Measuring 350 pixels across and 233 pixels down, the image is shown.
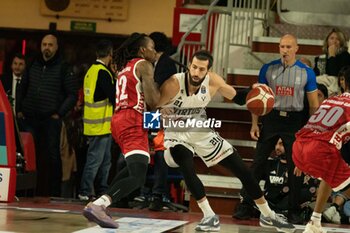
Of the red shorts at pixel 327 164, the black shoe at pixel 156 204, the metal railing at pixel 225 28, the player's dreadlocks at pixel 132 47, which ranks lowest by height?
the black shoe at pixel 156 204

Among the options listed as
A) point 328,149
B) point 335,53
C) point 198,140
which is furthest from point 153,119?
point 335,53

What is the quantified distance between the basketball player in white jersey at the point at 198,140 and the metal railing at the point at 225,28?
3213 mm

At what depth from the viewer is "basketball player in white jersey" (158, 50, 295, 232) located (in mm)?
8914

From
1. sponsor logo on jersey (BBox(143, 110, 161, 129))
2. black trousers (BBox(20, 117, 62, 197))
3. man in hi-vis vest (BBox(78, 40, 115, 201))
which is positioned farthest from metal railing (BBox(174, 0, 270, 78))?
sponsor logo on jersey (BBox(143, 110, 161, 129))

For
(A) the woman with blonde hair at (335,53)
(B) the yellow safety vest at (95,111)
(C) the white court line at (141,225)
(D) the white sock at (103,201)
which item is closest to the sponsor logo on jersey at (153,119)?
(C) the white court line at (141,225)

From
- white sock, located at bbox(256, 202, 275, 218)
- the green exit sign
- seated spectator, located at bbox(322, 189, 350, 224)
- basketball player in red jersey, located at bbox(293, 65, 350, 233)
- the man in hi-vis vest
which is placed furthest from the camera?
the green exit sign

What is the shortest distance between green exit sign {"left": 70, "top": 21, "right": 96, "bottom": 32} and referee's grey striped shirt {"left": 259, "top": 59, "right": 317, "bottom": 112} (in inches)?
245

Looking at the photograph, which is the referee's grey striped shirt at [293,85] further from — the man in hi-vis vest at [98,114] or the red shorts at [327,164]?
the man in hi-vis vest at [98,114]

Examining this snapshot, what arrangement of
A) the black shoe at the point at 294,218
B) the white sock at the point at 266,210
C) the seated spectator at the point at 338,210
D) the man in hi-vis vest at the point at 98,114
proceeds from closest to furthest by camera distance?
the white sock at the point at 266,210 < the black shoe at the point at 294,218 < the seated spectator at the point at 338,210 < the man in hi-vis vest at the point at 98,114

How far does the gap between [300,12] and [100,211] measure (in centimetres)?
623

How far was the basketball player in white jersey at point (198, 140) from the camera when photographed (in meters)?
8.91

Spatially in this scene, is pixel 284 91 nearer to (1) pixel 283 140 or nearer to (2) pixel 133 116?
(1) pixel 283 140

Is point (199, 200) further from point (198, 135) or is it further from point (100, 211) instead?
point (100, 211)

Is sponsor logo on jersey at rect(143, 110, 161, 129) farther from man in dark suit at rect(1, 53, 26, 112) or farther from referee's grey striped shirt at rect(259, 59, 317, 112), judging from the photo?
man in dark suit at rect(1, 53, 26, 112)
